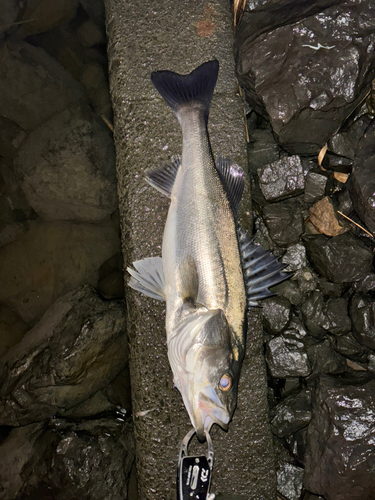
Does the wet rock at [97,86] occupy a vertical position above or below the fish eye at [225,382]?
above

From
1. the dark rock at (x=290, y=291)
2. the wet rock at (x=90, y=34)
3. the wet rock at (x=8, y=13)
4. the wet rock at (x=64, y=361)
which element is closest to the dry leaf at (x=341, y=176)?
the dark rock at (x=290, y=291)

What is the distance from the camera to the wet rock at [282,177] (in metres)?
3.10

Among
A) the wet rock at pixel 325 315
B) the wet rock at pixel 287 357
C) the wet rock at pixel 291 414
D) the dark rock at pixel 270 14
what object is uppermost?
the dark rock at pixel 270 14

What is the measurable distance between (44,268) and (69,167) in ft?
3.52

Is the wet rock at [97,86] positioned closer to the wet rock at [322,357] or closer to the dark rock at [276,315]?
the dark rock at [276,315]

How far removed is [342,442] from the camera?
275 cm

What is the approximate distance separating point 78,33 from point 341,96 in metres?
2.93

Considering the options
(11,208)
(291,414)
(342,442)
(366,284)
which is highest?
(11,208)

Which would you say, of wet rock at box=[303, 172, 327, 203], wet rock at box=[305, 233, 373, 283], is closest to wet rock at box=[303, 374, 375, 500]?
wet rock at box=[305, 233, 373, 283]

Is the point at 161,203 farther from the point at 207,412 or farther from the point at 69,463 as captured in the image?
the point at 69,463

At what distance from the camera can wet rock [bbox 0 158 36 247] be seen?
12.1 feet

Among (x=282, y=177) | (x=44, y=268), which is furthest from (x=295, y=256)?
(x=44, y=268)

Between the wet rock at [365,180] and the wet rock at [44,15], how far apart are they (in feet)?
11.1

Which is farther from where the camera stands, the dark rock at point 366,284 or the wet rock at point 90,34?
the wet rock at point 90,34
